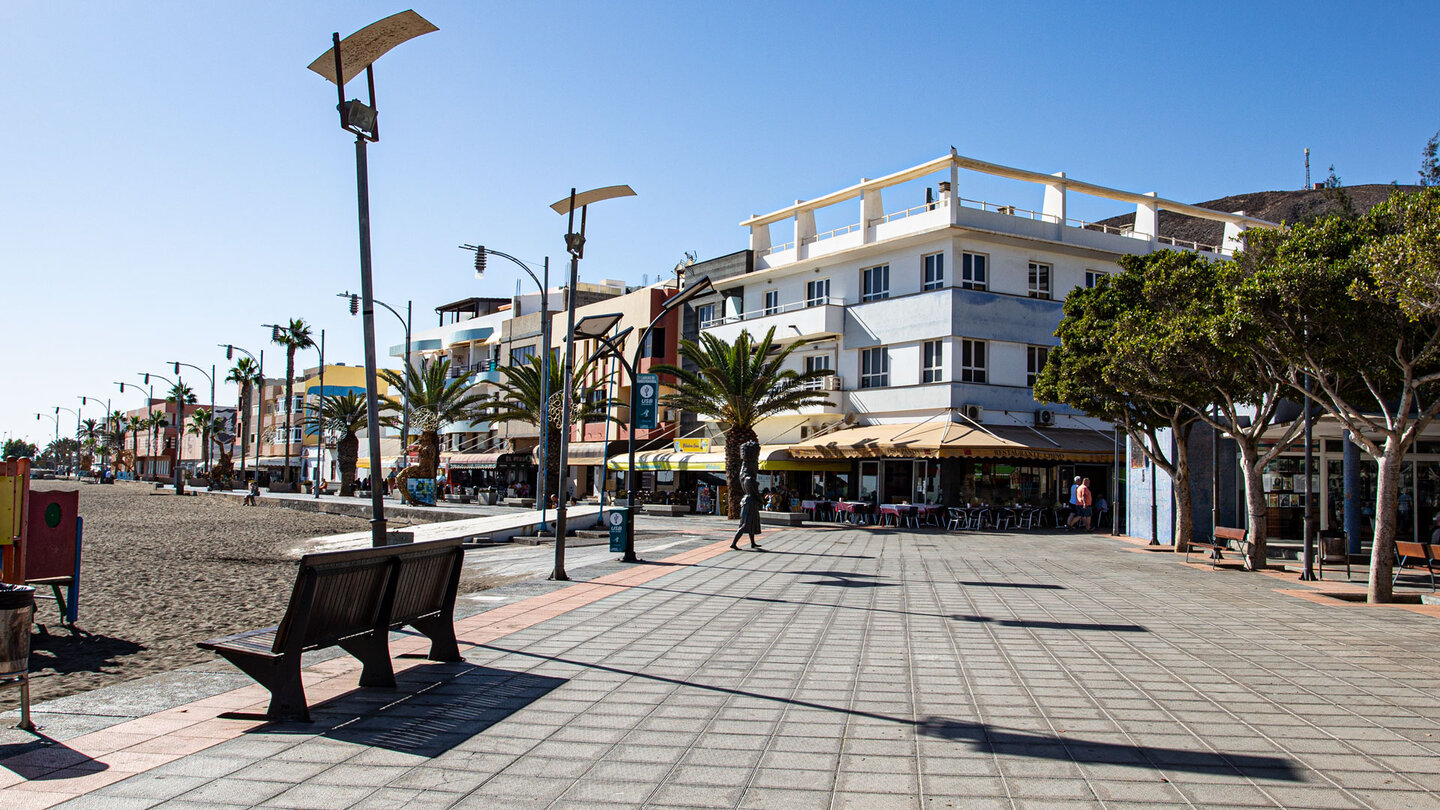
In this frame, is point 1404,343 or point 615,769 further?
point 1404,343

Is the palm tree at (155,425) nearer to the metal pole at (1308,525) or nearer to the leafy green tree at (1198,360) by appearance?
the leafy green tree at (1198,360)

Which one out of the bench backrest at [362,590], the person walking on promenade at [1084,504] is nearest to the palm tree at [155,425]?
the person walking on promenade at [1084,504]

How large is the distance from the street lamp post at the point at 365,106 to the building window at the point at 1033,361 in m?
31.4

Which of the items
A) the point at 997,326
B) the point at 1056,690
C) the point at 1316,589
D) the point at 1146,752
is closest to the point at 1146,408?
the point at 1316,589

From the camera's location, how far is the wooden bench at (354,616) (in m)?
5.56

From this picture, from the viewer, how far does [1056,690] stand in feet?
22.3

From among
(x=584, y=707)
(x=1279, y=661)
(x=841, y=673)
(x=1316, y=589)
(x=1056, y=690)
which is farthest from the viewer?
(x=1316, y=589)

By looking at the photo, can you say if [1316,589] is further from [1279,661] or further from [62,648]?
[62,648]

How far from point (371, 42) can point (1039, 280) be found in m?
32.9

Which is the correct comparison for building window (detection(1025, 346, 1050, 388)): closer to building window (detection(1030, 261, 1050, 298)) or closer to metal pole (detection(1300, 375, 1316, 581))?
building window (detection(1030, 261, 1050, 298))

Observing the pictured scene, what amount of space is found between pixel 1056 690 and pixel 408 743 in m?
4.26

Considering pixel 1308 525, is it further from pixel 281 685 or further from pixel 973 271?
pixel 973 271

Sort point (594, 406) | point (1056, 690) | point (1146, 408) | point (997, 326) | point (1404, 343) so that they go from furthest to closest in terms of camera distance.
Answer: point (594, 406) < point (997, 326) < point (1146, 408) < point (1404, 343) < point (1056, 690)

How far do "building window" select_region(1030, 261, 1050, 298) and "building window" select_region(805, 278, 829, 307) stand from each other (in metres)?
8.19
